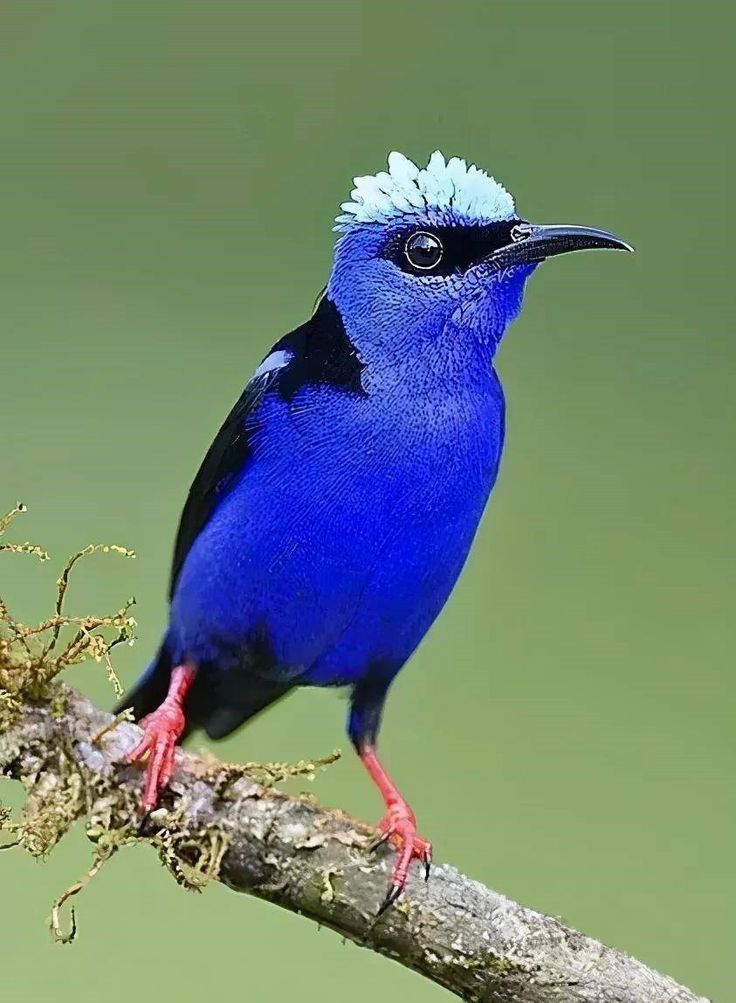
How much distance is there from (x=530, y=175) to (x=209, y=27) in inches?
36.2

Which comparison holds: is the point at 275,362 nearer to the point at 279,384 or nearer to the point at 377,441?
the point at 279,384

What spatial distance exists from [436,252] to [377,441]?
309mm

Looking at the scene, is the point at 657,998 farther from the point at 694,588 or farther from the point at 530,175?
the point at 530,175

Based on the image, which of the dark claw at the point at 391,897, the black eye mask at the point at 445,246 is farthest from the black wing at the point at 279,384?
the dark claw at the point at 391,897

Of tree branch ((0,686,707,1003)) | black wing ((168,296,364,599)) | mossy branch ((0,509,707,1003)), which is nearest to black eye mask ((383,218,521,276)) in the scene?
black wing ((168,296,364,599))

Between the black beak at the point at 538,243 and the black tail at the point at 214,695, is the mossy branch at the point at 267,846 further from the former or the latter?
the black beak at the point at 538,243

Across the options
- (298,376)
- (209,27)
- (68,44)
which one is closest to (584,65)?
(209,27)

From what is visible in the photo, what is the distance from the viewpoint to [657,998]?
1.91 meters

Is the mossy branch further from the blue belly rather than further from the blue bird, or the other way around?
the blue belly

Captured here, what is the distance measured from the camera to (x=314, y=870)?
6.31 feet

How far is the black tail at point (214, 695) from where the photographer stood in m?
2.23

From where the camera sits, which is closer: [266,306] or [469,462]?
[469,462]

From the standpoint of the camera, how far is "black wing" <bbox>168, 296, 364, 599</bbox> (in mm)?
Result: 2090

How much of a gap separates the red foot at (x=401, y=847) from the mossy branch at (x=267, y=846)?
0.05ft
